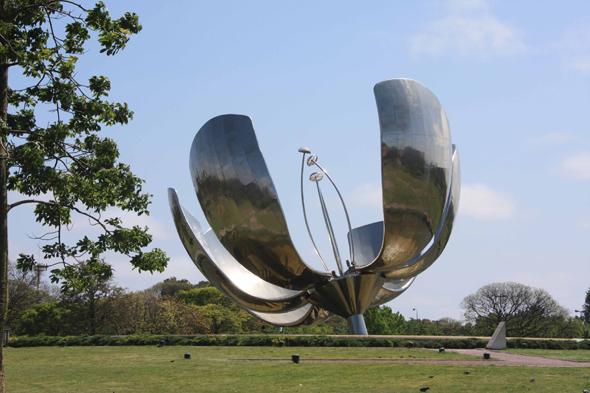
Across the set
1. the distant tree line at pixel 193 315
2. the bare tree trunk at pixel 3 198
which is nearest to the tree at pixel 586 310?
the distant tree line at pixel 193 315

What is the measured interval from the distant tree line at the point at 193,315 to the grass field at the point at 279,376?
1694cm

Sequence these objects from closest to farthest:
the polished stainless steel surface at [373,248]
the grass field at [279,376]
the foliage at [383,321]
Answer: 1. the grass field at [279,376]
2. the polished stainless steel surface at [373,248]
3. the foliage at [383,321]

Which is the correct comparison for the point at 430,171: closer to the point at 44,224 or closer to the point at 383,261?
the point at 383,261

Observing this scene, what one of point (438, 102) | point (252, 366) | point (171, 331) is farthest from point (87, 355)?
point (171, 331)

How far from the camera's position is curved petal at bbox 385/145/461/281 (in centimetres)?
1748

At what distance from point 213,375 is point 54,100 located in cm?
636

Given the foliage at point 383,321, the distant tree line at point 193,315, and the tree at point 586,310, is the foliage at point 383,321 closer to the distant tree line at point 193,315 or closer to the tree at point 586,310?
the distant tree line at point 193,315

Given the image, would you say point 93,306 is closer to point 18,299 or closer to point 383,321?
point 18,299

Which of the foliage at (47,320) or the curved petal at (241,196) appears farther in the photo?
the foliage at (47,320)

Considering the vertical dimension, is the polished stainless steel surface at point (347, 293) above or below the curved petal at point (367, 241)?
below

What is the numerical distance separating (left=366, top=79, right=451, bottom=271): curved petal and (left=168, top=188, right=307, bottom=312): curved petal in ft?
16.0

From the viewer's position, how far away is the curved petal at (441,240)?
1748cm

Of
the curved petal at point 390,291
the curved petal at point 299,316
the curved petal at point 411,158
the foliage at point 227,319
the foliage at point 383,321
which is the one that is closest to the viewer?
the curved petal at point 411,158

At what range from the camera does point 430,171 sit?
15.5 metres
